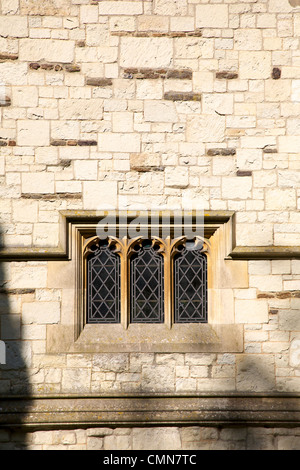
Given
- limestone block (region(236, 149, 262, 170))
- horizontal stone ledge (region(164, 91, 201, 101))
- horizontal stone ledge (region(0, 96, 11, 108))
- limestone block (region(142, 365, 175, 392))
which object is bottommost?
limestone block (region(142, 365, 175, 392))

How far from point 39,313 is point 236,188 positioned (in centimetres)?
223

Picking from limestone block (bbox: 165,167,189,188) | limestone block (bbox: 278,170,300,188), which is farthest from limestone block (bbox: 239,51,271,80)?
limestone block (bbox: 165,167,189,188)

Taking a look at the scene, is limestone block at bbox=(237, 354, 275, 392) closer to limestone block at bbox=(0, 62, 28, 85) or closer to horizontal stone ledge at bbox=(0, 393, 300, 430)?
horizontal stone ledge at bbox=(0, 393, 300, 430)

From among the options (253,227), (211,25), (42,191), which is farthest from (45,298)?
(211,25)

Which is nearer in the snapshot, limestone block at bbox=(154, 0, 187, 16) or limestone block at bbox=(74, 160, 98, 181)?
limestone block at bbox=(74, 160, 98, 181)

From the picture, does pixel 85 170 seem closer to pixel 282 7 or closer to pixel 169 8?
pixel 169 8

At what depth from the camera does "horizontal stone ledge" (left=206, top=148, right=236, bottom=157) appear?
4.75m

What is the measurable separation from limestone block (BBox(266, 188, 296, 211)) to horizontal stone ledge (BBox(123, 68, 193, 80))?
1.39 m

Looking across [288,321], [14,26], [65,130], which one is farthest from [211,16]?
[288,321]

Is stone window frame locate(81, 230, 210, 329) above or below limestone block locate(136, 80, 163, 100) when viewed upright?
below

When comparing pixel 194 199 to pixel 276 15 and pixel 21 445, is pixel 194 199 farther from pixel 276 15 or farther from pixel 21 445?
pixel 21 445

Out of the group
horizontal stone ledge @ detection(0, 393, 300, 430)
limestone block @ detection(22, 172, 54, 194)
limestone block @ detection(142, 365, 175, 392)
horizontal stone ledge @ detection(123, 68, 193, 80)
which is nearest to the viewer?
horizontal stone ledge @ detection(0, 393, 300, 430)

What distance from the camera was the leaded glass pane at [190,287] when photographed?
483 centimetres

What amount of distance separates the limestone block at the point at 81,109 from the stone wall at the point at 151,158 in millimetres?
19
